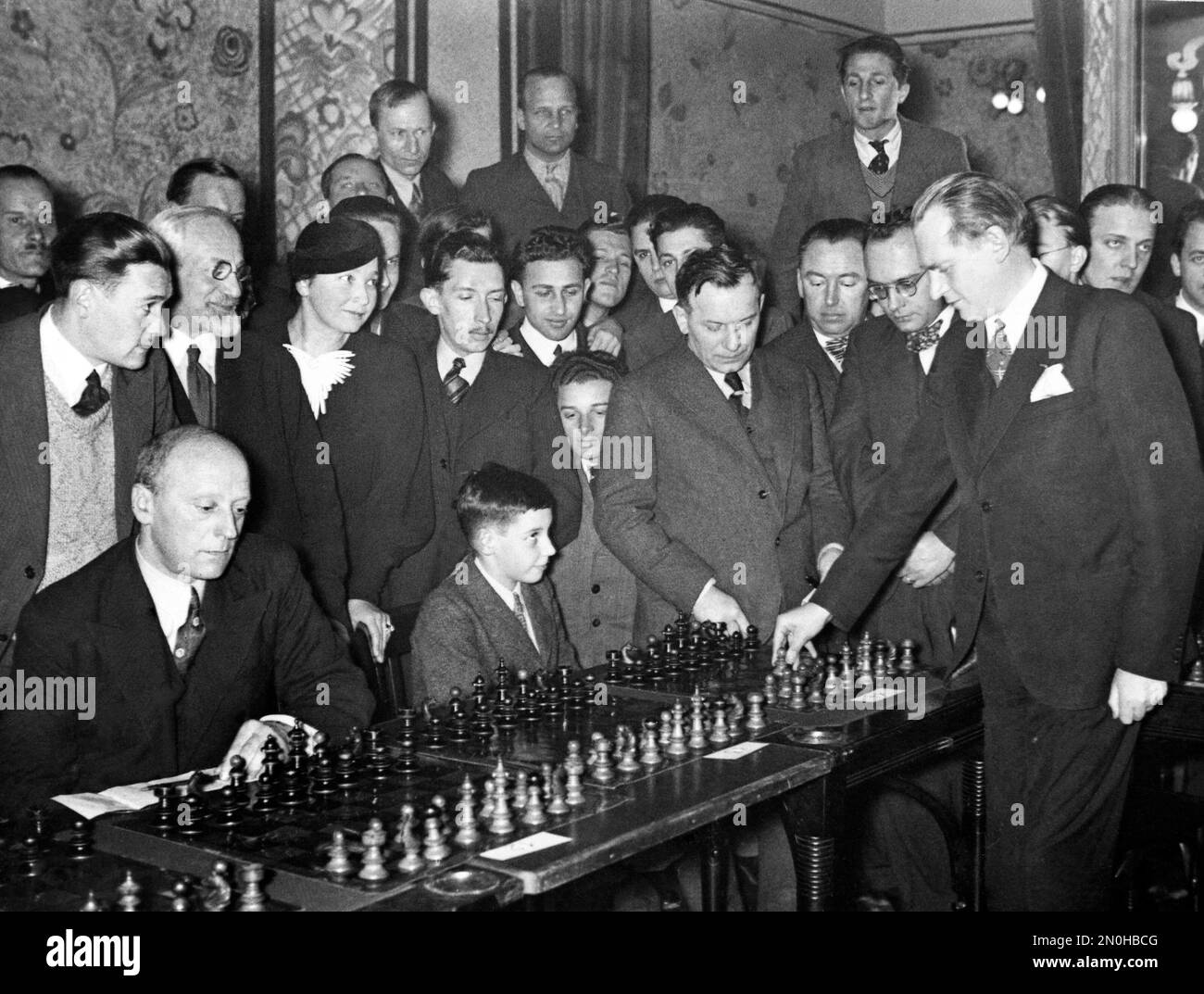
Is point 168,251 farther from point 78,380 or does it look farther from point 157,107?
point 157,107

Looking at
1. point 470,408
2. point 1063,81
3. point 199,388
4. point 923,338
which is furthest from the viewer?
point 1063,81

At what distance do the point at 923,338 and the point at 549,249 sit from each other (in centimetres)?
136

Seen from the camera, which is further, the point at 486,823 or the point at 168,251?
the point at 168,251

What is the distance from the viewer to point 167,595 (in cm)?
297

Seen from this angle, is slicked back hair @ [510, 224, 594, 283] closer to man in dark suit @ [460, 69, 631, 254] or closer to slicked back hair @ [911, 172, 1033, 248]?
man in dark suit @ [460, 69, 631, 254]

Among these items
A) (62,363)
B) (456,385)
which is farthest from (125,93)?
(62,363)

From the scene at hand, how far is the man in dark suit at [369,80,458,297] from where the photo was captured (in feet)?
17.7

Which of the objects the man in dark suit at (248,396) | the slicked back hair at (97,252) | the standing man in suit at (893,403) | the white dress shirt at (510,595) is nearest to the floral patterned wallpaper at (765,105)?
the standing man in suit at (893,403)

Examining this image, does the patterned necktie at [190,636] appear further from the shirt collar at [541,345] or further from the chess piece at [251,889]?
the shirt collar at [541,345]

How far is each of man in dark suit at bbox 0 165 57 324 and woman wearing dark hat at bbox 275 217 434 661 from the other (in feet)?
2.98

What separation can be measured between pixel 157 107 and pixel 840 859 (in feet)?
13.9

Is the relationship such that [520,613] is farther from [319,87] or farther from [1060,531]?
[319,87]

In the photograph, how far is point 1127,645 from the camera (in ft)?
10.0
